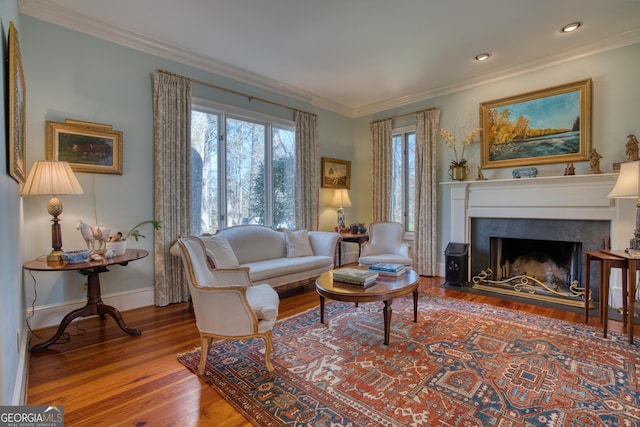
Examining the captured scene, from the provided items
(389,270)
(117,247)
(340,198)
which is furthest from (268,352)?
(340,198)

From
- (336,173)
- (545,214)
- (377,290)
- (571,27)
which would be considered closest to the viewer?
(377,290)

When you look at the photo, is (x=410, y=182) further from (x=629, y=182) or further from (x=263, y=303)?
(x=263, y=303)

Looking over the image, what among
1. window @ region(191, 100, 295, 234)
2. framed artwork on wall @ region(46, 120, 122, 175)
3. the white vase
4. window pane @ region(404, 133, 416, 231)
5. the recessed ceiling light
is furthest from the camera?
window pane @ region(404, 133, 416, 231)

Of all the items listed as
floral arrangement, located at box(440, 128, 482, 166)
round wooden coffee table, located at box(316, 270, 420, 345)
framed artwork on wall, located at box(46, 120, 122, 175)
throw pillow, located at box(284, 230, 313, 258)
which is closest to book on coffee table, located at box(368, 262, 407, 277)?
round wooden coffee table, located at box(316, 270, 420, 345)

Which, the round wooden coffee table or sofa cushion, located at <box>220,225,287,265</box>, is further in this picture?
sofa cushion, located at <box>220,225,287,265</box>

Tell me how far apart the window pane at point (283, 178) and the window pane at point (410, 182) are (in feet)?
6.67

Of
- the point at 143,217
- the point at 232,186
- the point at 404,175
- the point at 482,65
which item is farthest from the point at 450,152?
the point at 143,217

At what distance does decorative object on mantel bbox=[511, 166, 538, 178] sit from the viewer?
4066mm

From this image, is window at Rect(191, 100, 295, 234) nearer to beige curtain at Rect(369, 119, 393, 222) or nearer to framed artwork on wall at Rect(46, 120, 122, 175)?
framed artwork on wall at Rect(46, 120, 122, 175)

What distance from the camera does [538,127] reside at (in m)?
4.11

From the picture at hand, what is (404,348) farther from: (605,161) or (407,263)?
(605,161)

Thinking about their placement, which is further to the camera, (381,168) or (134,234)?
(381,168)

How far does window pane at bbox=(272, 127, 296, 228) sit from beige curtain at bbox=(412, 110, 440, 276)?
2088 mm

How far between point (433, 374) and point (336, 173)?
4143mm
